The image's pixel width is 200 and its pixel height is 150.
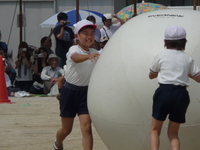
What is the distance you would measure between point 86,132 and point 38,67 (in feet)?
26.5

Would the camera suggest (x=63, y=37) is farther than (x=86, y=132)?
Yes

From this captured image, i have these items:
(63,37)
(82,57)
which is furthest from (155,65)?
(63,37)

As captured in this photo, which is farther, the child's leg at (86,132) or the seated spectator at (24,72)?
the seated spectator at (24,72)

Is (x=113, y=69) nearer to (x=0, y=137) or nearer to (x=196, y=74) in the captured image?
(x=196, y=74)

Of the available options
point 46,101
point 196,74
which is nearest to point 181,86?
point 196,74

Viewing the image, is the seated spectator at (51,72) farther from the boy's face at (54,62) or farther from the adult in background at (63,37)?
the adult in background at (63,37)

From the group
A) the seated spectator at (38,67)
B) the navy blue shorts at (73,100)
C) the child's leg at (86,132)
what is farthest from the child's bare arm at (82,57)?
the seated spectator at (38,67)

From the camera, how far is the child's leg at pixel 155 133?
16.5ft

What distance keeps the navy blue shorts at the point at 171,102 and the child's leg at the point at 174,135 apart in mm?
70

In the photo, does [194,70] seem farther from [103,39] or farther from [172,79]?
[103,39]

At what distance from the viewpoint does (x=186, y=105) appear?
4.94 m

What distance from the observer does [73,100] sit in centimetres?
612

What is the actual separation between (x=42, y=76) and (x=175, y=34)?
8427 millimetres

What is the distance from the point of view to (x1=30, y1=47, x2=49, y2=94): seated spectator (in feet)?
44.4
